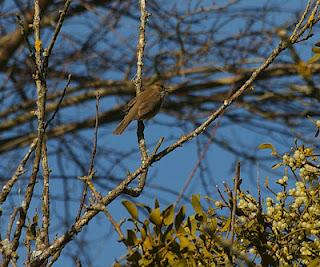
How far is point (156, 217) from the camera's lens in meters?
1.22

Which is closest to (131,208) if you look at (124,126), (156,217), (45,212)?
(156,217)

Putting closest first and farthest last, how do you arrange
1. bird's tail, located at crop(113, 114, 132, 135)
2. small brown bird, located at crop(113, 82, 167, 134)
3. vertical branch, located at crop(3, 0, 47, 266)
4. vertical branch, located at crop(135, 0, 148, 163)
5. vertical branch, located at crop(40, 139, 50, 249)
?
vertical branch, located at crop(3, 0, 47, 266) < vertical branch, located at crop(40, 139, 50, 249) < vertical branch, located at crop(135, 0, 148, 163) < small brown bird, located at crop(113, 82, 167, 134) < bird's tail, located at crop(113, 114, 132, 135)

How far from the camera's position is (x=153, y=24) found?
6.63 metres

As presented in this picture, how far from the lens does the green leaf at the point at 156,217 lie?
3.99 feet

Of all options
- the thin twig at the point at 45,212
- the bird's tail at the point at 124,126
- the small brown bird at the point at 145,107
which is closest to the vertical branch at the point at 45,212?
the thin twig at the point at 45,212

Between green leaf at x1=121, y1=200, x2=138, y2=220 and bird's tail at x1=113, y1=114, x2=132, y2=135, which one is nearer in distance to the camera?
green leaf at x1=121, y1=200, x2=138, y2=220

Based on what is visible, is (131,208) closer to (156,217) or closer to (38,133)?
(156,217)

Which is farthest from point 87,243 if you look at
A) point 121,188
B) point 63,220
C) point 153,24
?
point 121,188

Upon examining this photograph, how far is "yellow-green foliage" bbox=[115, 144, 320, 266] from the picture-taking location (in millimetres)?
1219

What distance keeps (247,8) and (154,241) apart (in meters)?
5.68

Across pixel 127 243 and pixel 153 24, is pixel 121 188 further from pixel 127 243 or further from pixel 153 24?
pixel 153 24

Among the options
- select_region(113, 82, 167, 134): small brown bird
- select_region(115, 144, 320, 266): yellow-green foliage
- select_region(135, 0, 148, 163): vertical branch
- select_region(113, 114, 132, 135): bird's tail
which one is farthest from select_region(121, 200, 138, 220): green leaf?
select_region(113, 114, 132, 135): bird's tail

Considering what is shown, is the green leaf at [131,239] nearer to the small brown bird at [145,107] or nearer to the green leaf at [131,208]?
the green leaf at [131,208]

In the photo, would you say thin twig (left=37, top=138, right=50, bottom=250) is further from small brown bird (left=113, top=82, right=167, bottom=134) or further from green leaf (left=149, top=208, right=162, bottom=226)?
small brown bird (left=113, top=82, right=167, bottom=134)
